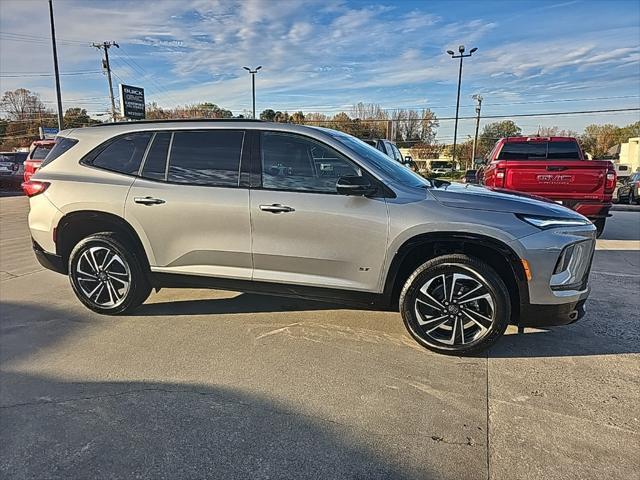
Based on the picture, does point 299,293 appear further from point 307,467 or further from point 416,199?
point 307,467

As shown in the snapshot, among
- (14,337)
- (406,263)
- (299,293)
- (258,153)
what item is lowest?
(14,337)

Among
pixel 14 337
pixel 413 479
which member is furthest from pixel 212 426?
pixel 14 337

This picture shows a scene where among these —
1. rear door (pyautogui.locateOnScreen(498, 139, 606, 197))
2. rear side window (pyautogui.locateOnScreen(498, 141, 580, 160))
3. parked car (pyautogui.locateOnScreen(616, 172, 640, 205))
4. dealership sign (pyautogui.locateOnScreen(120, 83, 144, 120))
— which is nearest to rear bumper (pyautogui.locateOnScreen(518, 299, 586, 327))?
rear door (pyautogui.locateOnScreen(498, 139, 606, 197))

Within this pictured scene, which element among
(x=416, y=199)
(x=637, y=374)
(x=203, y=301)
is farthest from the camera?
(x=203, y=301)

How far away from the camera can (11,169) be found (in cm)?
2239

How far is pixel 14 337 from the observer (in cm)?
390

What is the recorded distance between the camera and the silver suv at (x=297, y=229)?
334cm

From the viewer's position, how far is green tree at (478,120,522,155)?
58969 mm

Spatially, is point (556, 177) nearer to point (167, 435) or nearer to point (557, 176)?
point (557, 176)

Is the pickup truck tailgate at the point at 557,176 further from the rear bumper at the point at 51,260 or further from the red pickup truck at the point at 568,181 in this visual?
the rear bumper at the point at 51,260

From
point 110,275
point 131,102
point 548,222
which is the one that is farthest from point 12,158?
point 548,222

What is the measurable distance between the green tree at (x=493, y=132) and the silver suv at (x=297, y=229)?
59.6m

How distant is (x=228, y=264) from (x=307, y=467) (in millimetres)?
2086

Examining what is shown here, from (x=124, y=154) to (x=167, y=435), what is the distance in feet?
9.05
